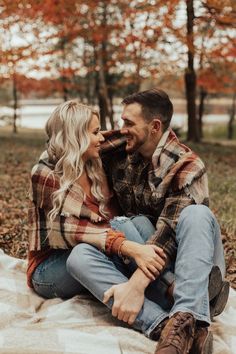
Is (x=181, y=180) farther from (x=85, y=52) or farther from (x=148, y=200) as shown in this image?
(x=85, y=52)

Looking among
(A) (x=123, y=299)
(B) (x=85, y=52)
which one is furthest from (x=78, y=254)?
(B) (x=85, y=52)

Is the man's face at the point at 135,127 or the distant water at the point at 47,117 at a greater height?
the man's face at the point at 135,127

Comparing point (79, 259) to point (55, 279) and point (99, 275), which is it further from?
point (55, 279)

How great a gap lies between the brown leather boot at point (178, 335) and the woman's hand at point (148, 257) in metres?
0.30

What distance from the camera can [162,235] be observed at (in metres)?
3.24

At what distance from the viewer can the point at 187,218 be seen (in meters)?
3.10

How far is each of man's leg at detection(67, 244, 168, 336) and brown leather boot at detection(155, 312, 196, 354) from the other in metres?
0.17

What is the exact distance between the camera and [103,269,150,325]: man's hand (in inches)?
115

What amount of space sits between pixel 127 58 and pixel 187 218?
1404 centimetres

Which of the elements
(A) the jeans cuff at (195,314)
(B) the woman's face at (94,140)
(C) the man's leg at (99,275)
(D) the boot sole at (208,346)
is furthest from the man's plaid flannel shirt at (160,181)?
(D) the boot sole at (208,346)

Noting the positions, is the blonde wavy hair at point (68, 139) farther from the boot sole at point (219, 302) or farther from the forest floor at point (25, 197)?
the forest floor at point (25, 197)

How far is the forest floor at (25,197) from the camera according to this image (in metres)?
4.73

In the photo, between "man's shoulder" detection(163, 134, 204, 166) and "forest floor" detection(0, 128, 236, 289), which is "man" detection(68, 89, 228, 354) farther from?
"forest floor" detection(0, 128, 236, 289)

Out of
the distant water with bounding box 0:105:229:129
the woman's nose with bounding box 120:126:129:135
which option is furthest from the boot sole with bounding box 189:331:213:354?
the distant water with bounding box 0:105:229:129
